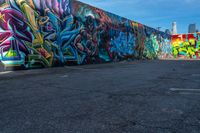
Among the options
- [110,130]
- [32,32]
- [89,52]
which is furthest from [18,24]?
[110,130]

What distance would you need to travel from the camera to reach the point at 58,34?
1534cm

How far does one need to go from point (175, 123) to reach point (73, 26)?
14.3 metres

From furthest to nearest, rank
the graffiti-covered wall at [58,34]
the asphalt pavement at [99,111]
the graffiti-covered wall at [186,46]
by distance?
the graffiti-covered wall at [186,46] → the graffiti-covered wall at [58,34] → the asphalt pavement at [99,111]

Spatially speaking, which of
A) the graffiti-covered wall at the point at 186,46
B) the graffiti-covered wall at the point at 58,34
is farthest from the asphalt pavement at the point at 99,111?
the graffiti-covered wall at the point at 186,46

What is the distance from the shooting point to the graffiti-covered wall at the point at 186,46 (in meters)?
38.1

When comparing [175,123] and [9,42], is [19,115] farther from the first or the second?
[9,42]

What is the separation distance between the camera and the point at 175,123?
138 inches

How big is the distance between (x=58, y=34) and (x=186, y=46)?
1167 inches

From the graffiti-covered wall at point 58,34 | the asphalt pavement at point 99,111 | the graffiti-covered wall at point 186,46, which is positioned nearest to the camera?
the asphalt pavement at point 99,111

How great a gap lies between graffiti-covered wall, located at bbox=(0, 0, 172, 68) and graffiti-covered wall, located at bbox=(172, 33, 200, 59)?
57.0 feet

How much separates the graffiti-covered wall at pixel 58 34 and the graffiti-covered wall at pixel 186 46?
17.4 meters

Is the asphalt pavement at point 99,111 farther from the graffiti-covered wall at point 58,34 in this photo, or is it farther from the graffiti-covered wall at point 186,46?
the graffiti-covered wall at point 186,46

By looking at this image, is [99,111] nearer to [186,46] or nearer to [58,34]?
[58,34]

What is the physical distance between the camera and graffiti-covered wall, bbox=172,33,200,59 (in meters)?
38.1
